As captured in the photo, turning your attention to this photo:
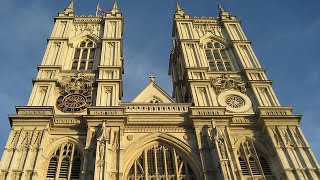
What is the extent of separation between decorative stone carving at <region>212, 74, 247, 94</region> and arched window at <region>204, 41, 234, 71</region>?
1.71 metres

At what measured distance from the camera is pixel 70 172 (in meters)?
22.0

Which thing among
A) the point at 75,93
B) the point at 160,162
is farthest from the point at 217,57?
the point at 160,162

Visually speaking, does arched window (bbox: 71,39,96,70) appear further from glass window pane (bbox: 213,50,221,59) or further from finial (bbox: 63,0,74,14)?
glass window pane (bbox: 213,50,221,59)

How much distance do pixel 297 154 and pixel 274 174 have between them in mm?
1733

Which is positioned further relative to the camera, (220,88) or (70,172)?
(220,88)

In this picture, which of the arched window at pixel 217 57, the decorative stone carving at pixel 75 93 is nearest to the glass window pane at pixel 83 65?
the decorative stone carving at pixel 75 93

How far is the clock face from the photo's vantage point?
25953 mm

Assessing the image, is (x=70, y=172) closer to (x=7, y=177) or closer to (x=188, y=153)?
(x=7, y=177)

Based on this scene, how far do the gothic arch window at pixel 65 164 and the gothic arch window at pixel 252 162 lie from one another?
29.8ft

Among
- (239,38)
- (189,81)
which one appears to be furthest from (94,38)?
(239,38)

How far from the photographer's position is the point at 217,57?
105ft

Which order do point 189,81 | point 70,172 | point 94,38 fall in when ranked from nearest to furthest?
point 70,172 < point 189,81 < point 94,38

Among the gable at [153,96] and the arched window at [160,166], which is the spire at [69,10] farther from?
the arched window at [160,166]

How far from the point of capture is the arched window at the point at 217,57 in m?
30.8
